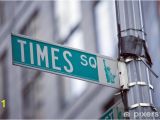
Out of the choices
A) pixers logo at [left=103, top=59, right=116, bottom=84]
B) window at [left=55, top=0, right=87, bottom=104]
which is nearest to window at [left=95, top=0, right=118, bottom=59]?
window at [left=55, top=0, right=87, bottom=104]

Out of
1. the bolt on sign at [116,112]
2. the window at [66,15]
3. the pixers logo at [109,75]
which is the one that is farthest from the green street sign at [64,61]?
the window at [66,15]

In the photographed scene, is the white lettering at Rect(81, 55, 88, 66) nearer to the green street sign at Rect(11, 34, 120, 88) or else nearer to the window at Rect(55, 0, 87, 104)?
the green street sign at Rect(11, 34, 120, 88)

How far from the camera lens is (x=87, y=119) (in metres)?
14.2

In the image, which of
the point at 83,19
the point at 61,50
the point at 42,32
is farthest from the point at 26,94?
the point at 61,50

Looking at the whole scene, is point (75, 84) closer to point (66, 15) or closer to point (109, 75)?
point (66, 15)

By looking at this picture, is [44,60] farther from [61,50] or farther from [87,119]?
[87,119]

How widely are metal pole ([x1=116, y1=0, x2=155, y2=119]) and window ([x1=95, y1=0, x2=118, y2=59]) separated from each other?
849cm

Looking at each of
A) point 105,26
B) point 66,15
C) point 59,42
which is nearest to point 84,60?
point 105,26

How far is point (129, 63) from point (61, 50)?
26.9 inches

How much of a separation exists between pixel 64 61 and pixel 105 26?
920cm

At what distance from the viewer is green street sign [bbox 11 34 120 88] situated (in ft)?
15.2

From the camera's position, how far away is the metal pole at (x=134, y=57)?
429cm

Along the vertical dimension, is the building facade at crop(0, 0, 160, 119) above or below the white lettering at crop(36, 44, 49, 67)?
above

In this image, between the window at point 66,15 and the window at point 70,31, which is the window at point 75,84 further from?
the window at point 66,15
